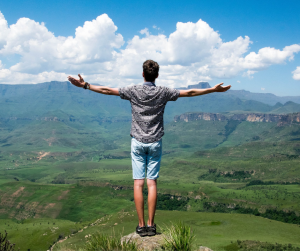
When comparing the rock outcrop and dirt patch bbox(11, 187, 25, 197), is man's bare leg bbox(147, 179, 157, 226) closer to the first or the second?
the rock outcrop

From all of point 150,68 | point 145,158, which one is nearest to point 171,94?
point 150,68

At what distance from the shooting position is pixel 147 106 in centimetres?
852

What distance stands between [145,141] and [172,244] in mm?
2922

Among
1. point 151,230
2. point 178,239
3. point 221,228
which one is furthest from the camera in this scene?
point 221,228

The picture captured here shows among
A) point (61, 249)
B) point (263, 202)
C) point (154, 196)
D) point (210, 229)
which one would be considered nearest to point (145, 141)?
point (154, 196)

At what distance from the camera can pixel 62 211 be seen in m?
124

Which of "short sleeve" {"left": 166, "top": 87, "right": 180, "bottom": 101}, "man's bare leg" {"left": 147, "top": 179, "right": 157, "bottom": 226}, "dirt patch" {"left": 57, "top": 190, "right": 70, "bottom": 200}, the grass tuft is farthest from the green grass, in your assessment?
"dirt patch" {"left": 57, "top": 190, "right": 70, "bottom": 200}

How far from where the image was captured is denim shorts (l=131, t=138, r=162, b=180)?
8.51m

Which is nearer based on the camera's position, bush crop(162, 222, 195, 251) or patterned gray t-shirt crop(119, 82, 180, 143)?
bush crop(162, 222, 195, 251)

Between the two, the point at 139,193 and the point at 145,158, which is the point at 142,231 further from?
the point at 145,158

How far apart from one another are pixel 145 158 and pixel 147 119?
3.99 ft

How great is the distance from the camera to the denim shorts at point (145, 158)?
851 cm

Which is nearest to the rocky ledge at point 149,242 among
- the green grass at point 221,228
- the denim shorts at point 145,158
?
the denim shorts at point 145,158

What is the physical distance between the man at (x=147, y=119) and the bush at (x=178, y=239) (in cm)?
93
